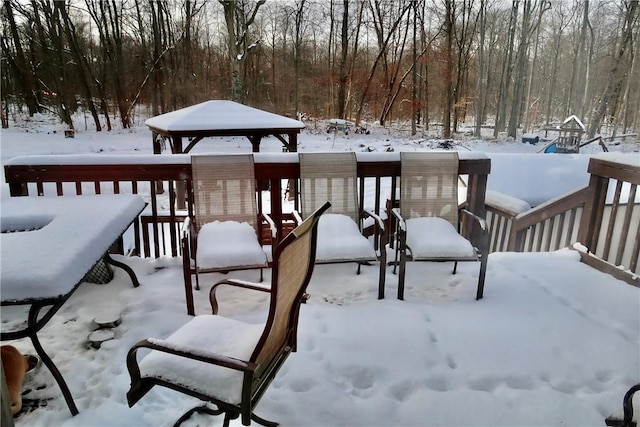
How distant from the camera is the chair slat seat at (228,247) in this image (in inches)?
101

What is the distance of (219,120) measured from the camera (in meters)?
7.48

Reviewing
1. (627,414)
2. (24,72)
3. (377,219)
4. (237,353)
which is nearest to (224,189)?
(377,219)

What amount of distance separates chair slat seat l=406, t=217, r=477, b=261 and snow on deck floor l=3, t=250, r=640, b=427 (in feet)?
1.03

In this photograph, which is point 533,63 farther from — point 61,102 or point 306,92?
point 61,102

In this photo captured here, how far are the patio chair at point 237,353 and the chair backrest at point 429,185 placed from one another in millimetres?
1872

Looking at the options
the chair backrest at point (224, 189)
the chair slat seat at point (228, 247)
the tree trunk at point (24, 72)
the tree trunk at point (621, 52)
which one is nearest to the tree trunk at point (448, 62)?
the tree trunk at point (621, 52)

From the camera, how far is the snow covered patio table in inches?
60.4

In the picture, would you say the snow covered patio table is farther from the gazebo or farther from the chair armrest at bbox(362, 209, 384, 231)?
the gazebo

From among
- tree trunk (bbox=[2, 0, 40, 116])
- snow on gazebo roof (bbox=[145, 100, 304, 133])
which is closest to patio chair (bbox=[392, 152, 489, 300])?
snow on gazebo roof (bbox=[145, 100, 304, 133])

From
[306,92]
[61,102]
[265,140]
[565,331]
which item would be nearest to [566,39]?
[306,92]

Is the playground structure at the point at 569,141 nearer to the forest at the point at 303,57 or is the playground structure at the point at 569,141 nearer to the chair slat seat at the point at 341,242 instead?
the forest at the point at 303,57

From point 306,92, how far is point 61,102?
32.4 feet

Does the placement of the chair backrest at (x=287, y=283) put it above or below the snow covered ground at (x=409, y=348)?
above

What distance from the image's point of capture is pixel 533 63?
79.4ft
